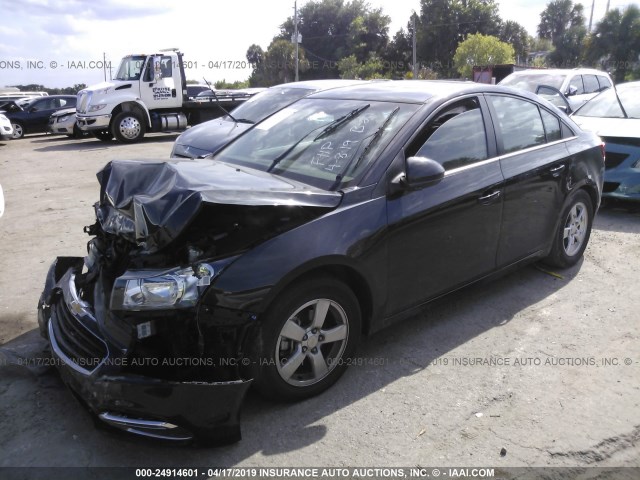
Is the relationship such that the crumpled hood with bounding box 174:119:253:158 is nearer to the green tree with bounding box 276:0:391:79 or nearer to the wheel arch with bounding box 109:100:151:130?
the wheel arch with bounding box 109:100:151:130

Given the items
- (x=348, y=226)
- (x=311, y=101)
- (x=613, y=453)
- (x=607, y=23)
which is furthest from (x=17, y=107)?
(x=607, y=23)

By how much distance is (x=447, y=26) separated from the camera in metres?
59.1

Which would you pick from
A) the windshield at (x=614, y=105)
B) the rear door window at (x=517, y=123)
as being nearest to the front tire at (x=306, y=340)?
the rear door window at (x=517, y=123)

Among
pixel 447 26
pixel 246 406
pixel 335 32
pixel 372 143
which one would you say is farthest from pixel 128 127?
pixel 335 32

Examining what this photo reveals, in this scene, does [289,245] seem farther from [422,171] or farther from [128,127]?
[128,127]

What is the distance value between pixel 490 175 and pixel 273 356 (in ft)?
7.04

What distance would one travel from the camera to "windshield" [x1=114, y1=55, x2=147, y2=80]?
16.9 m

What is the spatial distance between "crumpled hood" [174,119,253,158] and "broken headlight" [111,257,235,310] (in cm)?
555

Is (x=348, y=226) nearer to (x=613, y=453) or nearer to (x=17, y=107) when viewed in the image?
(x=613, y=453)

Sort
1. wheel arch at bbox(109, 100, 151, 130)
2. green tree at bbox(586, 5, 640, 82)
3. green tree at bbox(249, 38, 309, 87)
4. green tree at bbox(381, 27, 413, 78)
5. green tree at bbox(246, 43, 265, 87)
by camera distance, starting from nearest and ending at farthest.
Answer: wheel arch at bbox(109, 100, 151, 130) → green tree at bbox(586, 5, 640, 82) → green tree at bbox(249, 38, 309, 87) → green tree at bbox(381, 27, 413, 78) → green tree at bbox(246, 43, 265, 87)

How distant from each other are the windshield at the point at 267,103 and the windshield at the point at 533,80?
6.09 m

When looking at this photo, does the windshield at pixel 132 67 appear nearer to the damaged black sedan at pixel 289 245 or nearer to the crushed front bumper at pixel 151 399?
the damaged black sedan at pixel 289 245

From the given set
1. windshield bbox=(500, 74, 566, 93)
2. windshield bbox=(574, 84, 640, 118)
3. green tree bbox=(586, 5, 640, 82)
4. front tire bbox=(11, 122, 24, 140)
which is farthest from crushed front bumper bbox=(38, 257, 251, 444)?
green tree bbox=(586, 5, 640, 82)

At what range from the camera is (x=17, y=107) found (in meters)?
21.1
